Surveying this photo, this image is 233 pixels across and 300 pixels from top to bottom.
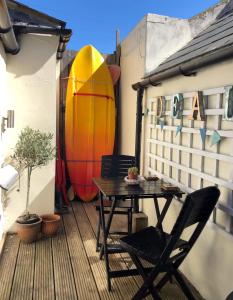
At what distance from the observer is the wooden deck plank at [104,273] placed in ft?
9.20

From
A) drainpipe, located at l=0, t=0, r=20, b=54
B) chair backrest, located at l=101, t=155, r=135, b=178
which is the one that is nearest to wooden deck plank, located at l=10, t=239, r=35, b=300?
chair backrest, located at l=101, t=155, r=135, b=178

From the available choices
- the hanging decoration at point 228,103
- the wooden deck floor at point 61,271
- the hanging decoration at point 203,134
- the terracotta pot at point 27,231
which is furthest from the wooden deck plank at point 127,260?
the hanging decoration at point 228,103

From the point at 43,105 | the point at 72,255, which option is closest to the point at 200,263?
the point at 72,255

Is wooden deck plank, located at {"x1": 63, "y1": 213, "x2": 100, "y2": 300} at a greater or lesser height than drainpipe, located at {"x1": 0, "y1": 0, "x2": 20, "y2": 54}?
lesser

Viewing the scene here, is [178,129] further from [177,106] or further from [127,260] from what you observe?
[127,260]

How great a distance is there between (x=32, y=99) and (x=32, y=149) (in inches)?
28.9

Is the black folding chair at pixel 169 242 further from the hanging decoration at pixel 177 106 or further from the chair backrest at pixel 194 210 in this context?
the hanging decoration at pixel 177 106

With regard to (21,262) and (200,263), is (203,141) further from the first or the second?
(21,262)

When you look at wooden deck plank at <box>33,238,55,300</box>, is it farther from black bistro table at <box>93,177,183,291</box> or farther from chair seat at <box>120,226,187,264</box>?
chair seat at <box>120,226,187,264</box>

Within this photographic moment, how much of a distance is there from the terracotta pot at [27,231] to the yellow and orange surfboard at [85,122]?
1842 millimetres

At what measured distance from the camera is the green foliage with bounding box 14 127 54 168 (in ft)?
12.4

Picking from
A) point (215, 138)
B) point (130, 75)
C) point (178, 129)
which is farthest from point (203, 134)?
point (130, 75)

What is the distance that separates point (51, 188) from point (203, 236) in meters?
2.18

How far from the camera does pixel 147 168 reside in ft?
14.7
